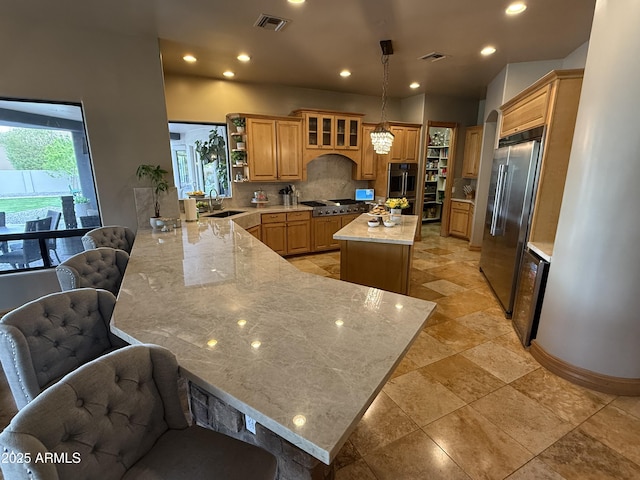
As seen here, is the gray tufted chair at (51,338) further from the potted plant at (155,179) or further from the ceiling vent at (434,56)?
the ceiling vent at (434,56)

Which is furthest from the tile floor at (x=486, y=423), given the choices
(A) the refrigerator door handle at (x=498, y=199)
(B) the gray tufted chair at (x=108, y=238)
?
(B) the gray tufted chair at (x=108, y=238)

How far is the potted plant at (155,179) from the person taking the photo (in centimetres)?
348

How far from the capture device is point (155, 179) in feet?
11.6

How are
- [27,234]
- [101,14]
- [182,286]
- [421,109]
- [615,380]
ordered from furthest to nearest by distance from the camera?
1. [421,109]
2. [27,234]
3. [101,14]
4. [615,380]
5. [182,286]

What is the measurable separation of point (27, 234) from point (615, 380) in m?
5.44

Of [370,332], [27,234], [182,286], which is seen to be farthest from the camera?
[27,234]

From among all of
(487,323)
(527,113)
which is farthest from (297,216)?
(527,113)

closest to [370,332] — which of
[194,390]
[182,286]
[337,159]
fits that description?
[194,390]

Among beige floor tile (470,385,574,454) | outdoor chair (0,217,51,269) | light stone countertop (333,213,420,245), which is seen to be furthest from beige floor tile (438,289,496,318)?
outdoor chair (0,217,51,269)

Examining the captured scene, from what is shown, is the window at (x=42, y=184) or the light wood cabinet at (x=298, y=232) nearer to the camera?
the window at (x=42, y=184)

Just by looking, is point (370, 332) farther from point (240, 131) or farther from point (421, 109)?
point (421, 109)

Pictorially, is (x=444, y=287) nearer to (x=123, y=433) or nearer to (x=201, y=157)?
(x=123, y=433)

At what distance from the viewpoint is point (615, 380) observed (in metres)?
2.19

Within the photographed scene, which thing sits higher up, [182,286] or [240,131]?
[240,131]
